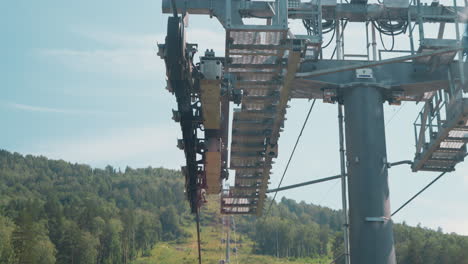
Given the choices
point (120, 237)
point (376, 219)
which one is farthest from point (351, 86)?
point (120, 237)

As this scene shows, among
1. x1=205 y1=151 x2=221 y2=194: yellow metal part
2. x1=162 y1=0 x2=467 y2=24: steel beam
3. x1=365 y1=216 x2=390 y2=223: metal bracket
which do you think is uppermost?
x1=162 y1=0 x2=467 y2=24: steel beam

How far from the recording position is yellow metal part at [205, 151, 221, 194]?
16828 millimetres

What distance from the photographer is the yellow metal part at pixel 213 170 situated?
1683 cm

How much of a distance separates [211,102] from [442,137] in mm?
8713

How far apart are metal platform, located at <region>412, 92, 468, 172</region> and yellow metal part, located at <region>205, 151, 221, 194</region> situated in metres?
7.22

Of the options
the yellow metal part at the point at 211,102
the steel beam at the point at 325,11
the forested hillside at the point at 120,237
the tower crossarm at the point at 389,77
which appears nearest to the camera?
the yellow metal part at the point at 211,102

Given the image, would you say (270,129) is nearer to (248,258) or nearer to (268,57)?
(268,57)

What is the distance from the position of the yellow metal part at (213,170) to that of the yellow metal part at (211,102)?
5.05ft

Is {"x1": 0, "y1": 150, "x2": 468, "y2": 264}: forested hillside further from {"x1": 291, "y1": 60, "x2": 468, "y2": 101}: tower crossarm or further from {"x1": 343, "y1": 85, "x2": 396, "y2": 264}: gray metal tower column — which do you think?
{"x1": 343, "y1": 85, "x2": 396, "y2": 264}: gray metal tower column

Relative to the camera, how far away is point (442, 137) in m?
19.0

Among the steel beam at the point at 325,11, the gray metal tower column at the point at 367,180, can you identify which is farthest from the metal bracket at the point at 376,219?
the steel beam at the point at 325,11

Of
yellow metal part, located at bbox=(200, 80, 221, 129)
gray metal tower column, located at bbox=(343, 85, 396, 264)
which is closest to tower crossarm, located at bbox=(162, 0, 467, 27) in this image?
gray metal tower column, located at bbox=(343, 85, 396, 264)

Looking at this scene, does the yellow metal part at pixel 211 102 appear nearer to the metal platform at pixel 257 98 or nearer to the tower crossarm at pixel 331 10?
the metal platform at pixel 257 98

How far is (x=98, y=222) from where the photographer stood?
422ft
